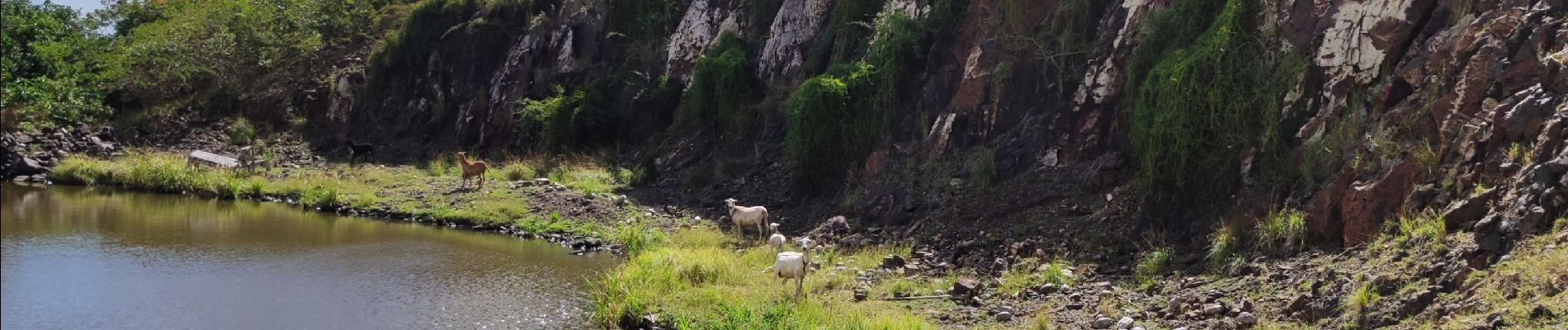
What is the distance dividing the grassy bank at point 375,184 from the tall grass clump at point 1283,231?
421 inches

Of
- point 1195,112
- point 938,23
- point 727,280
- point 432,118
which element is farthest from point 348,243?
point 432,118

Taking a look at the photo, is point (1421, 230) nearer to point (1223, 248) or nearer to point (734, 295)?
point (1223, 248)

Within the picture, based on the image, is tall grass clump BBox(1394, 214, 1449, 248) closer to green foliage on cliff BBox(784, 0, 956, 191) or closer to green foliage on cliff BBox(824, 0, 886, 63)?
green foliage on cliff BBox(784, 0, 956, 191)

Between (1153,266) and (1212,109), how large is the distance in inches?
99.4

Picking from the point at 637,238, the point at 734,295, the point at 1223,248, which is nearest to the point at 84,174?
the point at 637,238

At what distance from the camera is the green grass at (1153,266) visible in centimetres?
1314

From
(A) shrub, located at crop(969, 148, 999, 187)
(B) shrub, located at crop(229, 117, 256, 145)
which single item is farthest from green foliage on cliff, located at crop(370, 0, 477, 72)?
(A) shrub, located at crop(969, 148, 999, 187)

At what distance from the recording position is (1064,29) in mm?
18844

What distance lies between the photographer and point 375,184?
25859mm

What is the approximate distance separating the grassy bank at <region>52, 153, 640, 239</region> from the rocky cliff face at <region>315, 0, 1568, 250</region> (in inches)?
95.5

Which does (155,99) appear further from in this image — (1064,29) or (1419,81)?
(1419,81)

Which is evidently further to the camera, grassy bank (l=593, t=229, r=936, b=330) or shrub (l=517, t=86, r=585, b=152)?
shrub (l=517, t=86, r=585, b=152)

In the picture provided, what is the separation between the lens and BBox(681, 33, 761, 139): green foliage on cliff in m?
25.0

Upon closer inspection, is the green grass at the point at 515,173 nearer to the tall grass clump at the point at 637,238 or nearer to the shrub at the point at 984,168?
the tall grass clump at the point at 637,238
